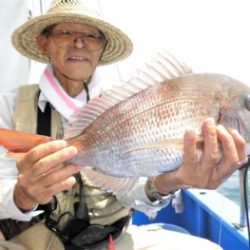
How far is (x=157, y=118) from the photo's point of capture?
1.65m

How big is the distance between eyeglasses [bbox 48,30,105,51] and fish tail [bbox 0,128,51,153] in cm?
109

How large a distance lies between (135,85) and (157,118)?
0.57 feet

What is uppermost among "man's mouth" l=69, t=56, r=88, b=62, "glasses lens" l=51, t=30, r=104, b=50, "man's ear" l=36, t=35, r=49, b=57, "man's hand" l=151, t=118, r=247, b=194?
→ "glasses lens" l=51, t=30, r=104, b=50

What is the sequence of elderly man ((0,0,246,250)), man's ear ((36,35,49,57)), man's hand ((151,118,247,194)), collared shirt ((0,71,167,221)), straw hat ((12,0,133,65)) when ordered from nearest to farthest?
man's hand ((151,118,247,194))
collared shirt ((0,71,167,221))
elderly man ((0,0,246,250))
straw hat ((12,0,133,65))
man's ear ((36,35,49,57))

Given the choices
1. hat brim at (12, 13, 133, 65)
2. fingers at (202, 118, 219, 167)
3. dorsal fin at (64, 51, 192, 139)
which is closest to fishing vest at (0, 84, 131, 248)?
hat brim at (12, 13, 133, 65)

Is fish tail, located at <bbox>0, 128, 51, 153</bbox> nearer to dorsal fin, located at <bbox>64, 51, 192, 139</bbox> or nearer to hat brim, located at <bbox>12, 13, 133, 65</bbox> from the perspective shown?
dorsal fin, located at <bbox>64, 51, 192, 139</bbox>

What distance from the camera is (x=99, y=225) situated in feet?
7.71

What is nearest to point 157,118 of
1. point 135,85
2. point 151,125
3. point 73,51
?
point 151,125

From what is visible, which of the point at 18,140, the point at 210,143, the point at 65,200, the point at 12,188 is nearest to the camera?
the point at 18,140

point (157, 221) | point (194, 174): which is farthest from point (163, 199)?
point (157, 221)

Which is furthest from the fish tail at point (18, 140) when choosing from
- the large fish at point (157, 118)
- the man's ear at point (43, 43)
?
the man's ear at point (43, 43)

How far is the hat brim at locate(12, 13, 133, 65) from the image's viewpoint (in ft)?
8.18

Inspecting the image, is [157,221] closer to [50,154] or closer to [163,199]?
[163,199]

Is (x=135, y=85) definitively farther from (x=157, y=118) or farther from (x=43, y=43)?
(x=43, y=43)
